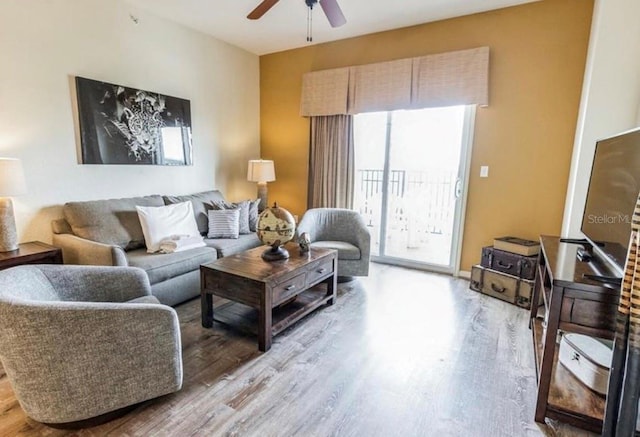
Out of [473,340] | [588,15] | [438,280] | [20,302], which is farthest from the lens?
[438,280]

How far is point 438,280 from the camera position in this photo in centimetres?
368

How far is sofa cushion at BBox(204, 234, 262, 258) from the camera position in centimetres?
322

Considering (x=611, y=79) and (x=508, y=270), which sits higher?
(x=611, y=79)

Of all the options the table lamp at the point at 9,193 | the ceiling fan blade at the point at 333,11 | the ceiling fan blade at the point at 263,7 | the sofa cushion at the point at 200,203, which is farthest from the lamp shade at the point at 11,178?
the ceiling fan blade at the point at 333,11

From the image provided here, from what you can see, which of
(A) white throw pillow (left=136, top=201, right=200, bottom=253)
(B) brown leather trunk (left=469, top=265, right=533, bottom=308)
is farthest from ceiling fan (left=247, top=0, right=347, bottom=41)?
(B) brown leather trunk (left=469, top=265, right=533, bottom=308)

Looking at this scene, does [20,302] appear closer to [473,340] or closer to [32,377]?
[32,377]

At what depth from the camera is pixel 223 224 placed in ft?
11.5

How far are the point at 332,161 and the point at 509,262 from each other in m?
2.33

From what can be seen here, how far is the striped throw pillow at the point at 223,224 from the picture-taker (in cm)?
351

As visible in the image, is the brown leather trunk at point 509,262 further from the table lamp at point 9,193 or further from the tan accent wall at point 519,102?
the table lamp at point 9,193

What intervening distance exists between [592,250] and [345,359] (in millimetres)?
1676

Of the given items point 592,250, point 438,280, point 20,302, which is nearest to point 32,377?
point 20,302

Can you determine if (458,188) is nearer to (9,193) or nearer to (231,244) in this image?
(231,244)

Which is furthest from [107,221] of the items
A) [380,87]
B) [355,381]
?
[380,87]
